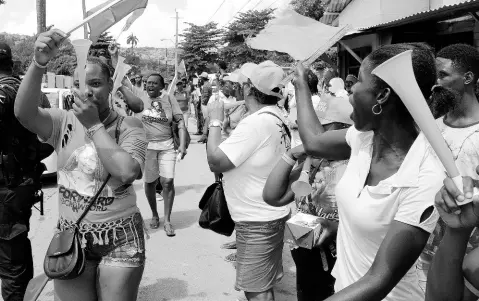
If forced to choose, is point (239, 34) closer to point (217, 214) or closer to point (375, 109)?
point (217, 214)

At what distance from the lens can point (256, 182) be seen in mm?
3275

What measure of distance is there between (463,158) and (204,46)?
45.5m

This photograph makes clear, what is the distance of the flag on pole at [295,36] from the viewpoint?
2.36m

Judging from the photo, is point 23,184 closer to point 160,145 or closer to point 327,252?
point 327,252

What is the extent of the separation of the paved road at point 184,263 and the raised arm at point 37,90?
225 centimetres

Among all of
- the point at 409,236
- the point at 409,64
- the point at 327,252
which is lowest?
the point at 327,252

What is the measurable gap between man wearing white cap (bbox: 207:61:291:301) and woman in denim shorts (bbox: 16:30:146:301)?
0.75 meters

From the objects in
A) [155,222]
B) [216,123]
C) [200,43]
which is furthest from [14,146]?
[200,43]

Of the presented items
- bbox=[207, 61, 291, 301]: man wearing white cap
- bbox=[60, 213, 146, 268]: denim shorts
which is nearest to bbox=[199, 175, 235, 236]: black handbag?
bbox=[207, 61, 291, 301]: man wearing white cap

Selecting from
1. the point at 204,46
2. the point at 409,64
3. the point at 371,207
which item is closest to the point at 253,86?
the point at 371,207

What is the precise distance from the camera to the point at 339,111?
3021mm

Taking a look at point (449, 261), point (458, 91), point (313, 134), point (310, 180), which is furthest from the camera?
point (310, 180)

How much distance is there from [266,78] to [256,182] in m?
0.71

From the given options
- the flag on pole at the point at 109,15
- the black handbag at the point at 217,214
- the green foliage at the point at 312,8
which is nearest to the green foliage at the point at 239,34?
the green foliage at the point at 312,8
